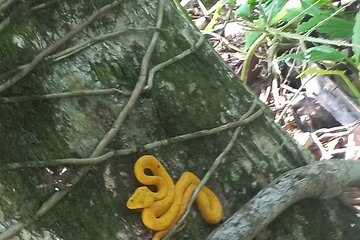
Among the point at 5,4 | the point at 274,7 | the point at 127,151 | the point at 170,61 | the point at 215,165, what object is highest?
the point at 5,4

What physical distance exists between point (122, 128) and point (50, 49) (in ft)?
0.61

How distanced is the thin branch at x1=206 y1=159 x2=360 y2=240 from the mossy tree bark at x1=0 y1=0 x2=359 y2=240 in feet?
0.11

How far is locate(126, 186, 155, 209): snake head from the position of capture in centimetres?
102

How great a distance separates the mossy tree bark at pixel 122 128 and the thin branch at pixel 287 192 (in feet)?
0.11

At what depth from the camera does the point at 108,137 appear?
1.07 m

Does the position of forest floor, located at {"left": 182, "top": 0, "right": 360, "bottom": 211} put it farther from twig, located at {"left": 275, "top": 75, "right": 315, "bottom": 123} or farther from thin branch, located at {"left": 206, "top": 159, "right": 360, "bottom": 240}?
thin branch, located at {"left": 206, "top": 159, "right": 360, "bottom": 240}

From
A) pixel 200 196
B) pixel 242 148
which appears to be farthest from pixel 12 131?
pixel 242 148

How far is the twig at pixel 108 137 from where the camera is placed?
3.09 feet

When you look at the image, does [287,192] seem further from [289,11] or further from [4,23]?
[289,11]

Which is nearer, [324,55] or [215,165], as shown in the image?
[215,165]

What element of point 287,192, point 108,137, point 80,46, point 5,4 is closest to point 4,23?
point 5,4

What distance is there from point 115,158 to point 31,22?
29 cm

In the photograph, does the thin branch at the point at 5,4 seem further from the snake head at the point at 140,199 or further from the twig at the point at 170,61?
the snake head at the point at 140,199

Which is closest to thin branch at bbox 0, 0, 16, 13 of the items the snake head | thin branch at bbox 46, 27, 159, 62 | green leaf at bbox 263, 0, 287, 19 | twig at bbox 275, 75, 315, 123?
thin branch at bbox 46, 27, 159, 62
